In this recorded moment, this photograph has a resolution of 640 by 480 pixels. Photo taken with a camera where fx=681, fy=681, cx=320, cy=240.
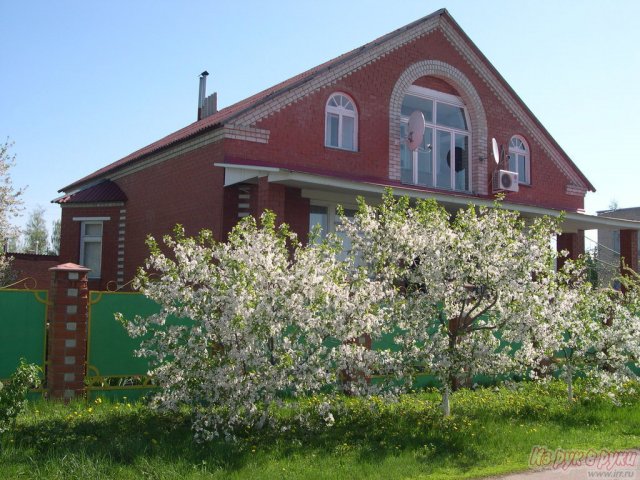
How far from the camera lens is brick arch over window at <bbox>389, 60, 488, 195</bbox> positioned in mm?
16656

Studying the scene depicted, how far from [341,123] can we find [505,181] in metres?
4.96

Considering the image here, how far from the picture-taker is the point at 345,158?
15688 mm

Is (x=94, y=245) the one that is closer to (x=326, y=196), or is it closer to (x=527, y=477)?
(x=326, y=196)

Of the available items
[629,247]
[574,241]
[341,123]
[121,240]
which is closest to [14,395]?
[341,123]

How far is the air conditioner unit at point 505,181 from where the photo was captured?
1784 cm

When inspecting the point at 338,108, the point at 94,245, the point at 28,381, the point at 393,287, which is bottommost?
the point at 28,381

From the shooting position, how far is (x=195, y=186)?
49.9ft

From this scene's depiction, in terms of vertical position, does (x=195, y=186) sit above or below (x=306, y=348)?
above

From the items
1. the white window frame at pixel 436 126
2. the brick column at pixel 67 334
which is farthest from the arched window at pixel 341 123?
the brick column at pixel 67 334

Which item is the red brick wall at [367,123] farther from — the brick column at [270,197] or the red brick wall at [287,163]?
the brick column at [270,197]

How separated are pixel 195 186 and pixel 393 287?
25.5 feet

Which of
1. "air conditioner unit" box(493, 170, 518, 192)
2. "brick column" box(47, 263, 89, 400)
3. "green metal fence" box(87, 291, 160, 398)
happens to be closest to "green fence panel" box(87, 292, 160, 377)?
"green metal fence" box(87, 291, 160, 398)

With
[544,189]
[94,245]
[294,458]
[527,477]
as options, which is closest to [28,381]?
[294,458]

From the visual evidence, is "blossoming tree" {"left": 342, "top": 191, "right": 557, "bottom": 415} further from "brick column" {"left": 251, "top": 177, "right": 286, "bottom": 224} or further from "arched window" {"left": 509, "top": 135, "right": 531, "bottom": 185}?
"arched window" {"left": 509, "top": 135, "right": 531, "bottom": 185}
